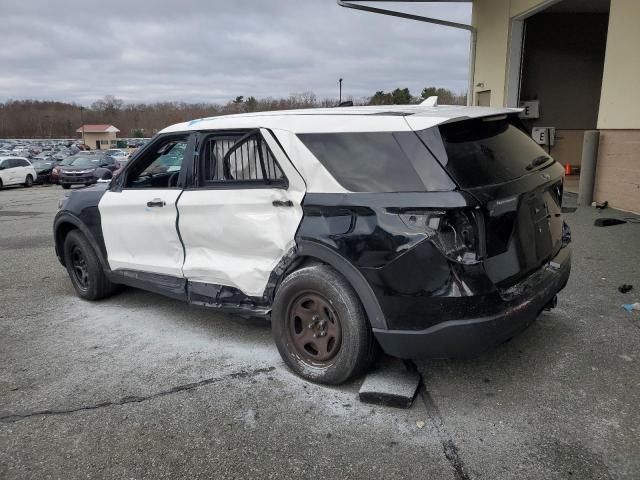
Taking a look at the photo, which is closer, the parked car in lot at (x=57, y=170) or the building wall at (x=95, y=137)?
the parked car in lot at (x=57, y=170)

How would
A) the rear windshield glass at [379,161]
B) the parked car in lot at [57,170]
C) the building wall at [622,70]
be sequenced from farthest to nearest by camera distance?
the parked car in lot at [57,170], the building wall at [622,70], the rear windshield glass at [379,161]

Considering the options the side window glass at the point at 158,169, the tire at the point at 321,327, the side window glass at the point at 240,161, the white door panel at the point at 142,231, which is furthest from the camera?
the side window glass at the point at 158,169

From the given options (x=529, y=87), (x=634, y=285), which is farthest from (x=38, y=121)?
(x=634, y=285)

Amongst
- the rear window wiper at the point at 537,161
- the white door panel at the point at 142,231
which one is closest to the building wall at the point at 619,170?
the rear window wiper at the point at 537,161

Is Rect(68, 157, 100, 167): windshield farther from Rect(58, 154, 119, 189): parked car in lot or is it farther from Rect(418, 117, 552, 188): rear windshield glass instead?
Rect(418, 117, 552, 188): rear windshield glass

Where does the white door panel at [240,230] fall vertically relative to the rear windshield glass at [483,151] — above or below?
below

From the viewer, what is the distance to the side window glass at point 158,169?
14.7 ft

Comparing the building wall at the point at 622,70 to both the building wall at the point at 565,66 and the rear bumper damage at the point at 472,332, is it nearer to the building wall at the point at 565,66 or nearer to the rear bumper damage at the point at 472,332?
A: the building wall at the point at 565,66


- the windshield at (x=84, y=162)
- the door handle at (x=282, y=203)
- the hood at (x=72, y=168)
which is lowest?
the hood at (x=72, y=168)

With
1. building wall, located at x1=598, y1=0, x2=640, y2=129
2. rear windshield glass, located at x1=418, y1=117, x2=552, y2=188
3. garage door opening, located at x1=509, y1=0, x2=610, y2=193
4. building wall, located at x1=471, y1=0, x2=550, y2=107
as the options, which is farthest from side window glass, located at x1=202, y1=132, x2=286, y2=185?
garage door opening, located at x1=509, y1=0, x2=610, y2=193

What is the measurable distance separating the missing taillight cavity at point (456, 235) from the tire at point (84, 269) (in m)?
3.58

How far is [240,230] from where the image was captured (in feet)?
12.1

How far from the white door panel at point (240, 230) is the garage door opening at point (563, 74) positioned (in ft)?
41.3

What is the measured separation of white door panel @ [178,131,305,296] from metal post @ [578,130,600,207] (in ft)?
25.8
